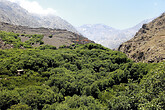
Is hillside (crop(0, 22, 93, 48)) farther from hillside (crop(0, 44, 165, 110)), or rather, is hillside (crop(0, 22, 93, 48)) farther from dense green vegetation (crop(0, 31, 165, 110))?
dense green vegetation (crop(0, 31, 165, 110))

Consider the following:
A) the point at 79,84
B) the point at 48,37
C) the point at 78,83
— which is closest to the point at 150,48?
the point at 79,84

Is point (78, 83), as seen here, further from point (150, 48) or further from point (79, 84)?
point (150, 48)

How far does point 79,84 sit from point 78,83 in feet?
0.97

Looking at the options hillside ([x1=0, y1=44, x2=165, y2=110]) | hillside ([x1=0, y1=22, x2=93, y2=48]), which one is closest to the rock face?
hillside ([x1=0, y1=44, x2=165, y2=110])

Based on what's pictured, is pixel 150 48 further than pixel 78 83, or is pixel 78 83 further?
pixel 150 48

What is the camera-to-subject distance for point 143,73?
81.8ft

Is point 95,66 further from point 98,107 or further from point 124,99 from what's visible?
point 124,99

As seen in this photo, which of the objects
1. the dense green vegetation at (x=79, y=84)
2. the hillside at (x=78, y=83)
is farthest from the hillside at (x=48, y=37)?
the dense green vegetation at (x=79, y=84)

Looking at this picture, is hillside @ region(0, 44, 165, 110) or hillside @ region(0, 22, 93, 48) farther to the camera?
hillside @ region(0, 22, 93, 48)

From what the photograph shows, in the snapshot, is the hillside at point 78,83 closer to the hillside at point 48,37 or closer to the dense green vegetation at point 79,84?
the dense green vegetation at point 79,84

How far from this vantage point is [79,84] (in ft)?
76.8

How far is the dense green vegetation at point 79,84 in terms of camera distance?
13602mm

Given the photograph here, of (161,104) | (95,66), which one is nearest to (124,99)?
(161,104)

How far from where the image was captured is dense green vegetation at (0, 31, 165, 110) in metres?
13.6
